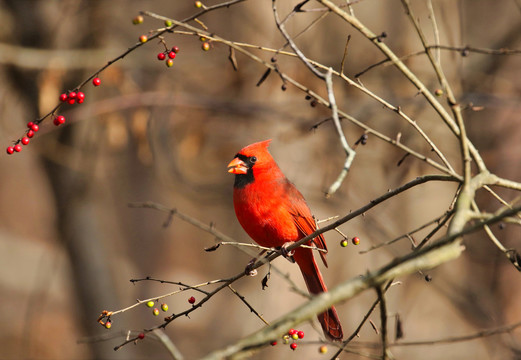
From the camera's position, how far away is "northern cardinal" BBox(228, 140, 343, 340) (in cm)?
333

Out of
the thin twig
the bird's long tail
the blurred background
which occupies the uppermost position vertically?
the blurred background

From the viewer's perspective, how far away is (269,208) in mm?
3369

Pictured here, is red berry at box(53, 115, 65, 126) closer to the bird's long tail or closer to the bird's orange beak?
the bird's orange beak

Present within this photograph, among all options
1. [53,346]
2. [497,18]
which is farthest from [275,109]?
[53,346]

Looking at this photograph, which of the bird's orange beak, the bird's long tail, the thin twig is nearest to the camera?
the thin twig

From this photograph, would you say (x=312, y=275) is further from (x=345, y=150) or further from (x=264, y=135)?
(x=264, y=135)

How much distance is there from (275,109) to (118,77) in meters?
1.34

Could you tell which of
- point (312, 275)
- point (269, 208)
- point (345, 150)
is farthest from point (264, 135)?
point (345, 150)

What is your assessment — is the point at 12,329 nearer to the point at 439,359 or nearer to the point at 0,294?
the point at 0,294

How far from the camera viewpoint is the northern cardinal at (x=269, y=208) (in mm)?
3332

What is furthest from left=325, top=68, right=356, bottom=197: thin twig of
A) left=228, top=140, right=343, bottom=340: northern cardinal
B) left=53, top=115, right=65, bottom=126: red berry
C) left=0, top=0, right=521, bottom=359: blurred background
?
left=0, top=0, right=521, bottom=359: blurred background

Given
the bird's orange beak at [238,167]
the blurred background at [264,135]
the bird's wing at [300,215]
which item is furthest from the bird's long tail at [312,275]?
the blurred background at [264,135]

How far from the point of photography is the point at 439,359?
7125 millimetres

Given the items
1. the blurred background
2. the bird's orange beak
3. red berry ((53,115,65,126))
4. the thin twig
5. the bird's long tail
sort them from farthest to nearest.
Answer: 1. the blurred background
2. the bird's orange beak
3. the bird's long tail
4. red berry ((53,115,65,126))
5. the thin twig
